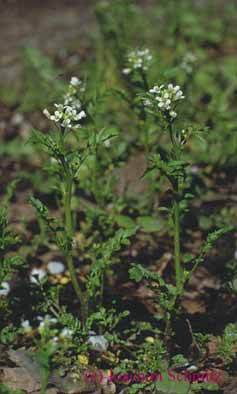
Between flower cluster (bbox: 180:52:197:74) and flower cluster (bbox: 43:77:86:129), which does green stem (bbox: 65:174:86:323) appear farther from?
flower cluster (bbox: 180:52:197:74)

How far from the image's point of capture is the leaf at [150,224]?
327 cm

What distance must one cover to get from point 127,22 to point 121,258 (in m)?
1.40

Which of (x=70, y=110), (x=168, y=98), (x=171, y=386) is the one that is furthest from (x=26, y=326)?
(x=168, y=98)

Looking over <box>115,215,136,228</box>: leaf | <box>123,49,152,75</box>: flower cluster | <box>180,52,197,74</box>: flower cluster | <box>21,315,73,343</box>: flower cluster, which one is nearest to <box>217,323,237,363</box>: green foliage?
<box>21,315,73,343</box>: flower cluster

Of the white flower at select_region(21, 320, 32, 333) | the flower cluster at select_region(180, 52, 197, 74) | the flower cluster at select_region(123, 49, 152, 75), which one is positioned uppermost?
the flower cluster at select_region(180, 52, 197, 74)

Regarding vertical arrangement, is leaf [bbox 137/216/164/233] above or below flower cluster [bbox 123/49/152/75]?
below

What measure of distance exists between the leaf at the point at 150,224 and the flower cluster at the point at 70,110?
0.57 meters

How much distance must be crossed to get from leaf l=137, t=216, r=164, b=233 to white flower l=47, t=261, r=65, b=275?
0.41m

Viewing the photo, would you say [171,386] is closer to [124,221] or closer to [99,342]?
[99,342]

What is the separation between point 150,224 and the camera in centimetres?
328

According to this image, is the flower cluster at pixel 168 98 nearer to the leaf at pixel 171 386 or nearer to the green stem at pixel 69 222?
the green stem at pixel 69 222

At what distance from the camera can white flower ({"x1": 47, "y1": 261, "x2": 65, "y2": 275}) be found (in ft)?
10.9

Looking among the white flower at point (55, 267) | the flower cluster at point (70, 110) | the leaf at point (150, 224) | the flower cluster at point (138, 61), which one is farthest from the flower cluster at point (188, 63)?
the white flower at point (55, 267)

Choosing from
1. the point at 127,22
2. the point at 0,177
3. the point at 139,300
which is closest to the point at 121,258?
the point at 139,300
